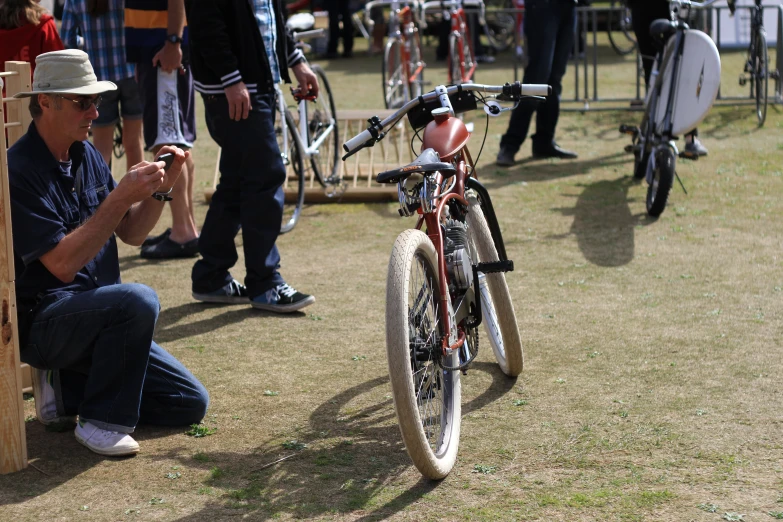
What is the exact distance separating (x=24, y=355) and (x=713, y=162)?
6.46m

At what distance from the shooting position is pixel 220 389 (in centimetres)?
446

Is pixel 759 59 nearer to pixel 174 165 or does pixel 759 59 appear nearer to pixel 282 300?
pixel 282 300

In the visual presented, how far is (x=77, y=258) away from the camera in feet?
11.8

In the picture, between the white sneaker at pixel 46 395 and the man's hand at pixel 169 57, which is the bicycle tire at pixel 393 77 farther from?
the white sneaker at pixel 46 395

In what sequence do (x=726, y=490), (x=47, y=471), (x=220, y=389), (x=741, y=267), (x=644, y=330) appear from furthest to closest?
(x=741, y=267), (x=644, y=330), (x=220, y=389), (x=47, y=471), (x=726, y=490)

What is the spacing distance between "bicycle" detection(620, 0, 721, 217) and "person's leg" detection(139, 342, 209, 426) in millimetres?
3968

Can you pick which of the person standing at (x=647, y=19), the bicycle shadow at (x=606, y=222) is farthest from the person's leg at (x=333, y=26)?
the bicycle shadow at (x=606, y=222)

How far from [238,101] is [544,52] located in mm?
4039

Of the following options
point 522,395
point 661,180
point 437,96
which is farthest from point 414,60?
point 522,395

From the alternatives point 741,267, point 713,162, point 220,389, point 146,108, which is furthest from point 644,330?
point 713,162

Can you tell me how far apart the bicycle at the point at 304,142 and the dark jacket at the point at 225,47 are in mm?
1390

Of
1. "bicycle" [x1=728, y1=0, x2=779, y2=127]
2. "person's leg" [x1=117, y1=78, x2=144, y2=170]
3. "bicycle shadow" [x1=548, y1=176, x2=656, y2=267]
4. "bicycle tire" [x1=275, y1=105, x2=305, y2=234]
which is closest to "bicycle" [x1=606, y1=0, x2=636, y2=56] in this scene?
"bicycle" [x1=728, y1=0, x2=779, y2=127]

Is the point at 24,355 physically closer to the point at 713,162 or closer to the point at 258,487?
the point at 258,487

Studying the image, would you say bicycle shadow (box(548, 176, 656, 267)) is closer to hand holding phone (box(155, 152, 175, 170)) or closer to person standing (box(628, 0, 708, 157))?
person standing (box(628, 0, 708, 157))
